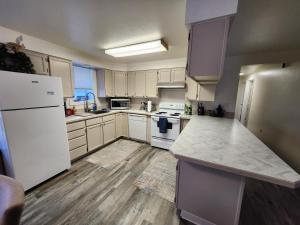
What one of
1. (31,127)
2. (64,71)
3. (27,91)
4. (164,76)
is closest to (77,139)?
(31,127)

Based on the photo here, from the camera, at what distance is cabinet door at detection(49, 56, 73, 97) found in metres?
2.46

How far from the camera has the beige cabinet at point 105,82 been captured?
12.3 feet

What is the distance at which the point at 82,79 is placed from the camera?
3.51 m

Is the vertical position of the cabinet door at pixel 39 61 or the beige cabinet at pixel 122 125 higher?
the cabinet door at pixel 39 61

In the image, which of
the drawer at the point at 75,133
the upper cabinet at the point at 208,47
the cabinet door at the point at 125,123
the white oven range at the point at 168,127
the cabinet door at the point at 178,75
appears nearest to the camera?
the upper cabinet at the point at 208,47

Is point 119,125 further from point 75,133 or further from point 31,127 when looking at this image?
point 31,127

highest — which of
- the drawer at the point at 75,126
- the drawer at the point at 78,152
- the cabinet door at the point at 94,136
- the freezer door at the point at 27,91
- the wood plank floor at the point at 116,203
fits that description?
the freezer door at the point at 27,91

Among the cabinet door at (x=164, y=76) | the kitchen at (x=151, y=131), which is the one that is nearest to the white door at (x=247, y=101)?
the kitchen at (x=151, y=131)

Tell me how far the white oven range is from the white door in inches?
136

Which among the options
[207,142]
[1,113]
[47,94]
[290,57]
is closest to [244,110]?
[290,57]

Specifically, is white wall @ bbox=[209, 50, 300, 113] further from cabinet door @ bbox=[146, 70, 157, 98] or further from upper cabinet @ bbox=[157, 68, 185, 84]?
cabinet door @ bbox=[146, 70, 157, 98]

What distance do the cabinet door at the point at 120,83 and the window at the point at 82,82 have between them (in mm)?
697

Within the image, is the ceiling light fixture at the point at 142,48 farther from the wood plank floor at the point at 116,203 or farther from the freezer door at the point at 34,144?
the wood plank floor at the point at 116,203

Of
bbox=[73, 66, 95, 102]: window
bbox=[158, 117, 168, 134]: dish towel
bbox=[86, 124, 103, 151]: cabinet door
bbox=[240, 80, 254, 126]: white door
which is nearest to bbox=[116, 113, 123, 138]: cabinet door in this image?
bbox=[86, 124, 103, 151]: cabinet door
